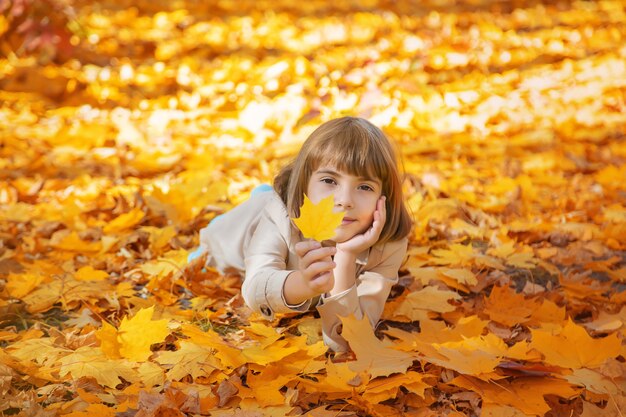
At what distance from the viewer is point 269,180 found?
3.49m

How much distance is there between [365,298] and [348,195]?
332 millimetres

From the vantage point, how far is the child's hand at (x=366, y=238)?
185cm

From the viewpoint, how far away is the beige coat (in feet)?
6.13

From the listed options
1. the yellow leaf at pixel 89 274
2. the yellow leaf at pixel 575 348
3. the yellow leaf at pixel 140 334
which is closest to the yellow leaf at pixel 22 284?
the yellow leaf at pixel 89 274

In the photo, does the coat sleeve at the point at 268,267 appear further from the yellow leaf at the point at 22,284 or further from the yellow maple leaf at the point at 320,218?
the yellow leaf at the point at 22,284

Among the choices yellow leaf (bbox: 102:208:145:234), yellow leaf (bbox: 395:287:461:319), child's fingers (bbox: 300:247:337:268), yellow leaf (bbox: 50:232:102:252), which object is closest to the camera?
child's fingers (bbox: 300:247:337:268)

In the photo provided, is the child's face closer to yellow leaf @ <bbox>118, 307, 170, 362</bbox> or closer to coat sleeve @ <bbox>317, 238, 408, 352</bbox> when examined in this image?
coat sleeve @ <bbox>317, 238, 408, 352</bbox>

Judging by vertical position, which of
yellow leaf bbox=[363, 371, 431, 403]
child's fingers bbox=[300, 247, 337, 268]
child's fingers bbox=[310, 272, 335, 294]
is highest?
child's fingers bbox=[300, 247, 337, 268]

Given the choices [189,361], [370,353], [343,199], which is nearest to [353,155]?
[343,199]

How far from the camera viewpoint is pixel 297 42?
6.65m

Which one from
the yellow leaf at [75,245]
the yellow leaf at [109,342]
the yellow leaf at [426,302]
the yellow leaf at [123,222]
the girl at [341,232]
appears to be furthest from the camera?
the yellow leaf at [123,222]

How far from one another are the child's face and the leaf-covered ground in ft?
0.98

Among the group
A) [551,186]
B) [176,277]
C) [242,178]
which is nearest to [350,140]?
[176,277]

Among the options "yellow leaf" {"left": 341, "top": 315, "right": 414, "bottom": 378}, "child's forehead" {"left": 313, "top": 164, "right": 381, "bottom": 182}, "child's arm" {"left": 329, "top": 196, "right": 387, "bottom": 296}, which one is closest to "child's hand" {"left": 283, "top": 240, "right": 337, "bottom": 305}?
"yellow leaf" {"left": 341, "top": 315, "right": 414, "bottom": 378}
